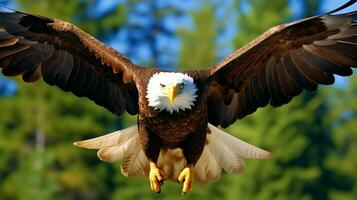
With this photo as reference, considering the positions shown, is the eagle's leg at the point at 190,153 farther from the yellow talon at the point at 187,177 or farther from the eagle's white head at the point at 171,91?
the eagle's white head at the point at 171,91

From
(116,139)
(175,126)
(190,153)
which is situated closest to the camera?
(175,126)

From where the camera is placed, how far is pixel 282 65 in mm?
9109

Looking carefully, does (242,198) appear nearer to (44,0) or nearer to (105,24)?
(44,0)

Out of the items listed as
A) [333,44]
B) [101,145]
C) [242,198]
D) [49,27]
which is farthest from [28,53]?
[242,198]

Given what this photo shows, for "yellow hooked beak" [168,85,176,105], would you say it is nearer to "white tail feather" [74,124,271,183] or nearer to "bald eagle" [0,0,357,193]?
"bald eagle" [0,0,357,193]

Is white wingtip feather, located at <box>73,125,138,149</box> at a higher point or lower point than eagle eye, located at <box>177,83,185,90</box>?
lower

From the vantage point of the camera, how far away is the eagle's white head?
27.5 ft

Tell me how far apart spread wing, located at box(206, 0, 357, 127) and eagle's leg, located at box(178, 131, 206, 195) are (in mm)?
478

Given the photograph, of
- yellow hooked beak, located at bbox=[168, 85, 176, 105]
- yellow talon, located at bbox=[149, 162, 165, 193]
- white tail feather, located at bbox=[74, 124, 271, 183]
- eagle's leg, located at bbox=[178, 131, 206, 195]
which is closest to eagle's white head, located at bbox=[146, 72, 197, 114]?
yellow hooked beak, located at bbox=[168, 85, 176, 105]

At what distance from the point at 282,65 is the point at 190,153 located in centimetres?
103

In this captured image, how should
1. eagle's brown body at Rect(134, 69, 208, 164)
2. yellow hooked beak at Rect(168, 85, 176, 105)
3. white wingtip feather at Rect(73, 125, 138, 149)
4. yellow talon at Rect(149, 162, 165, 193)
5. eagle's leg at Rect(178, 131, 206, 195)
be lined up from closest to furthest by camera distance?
yellow hooked beak at Rect(168, 85, 176, 105) → eagle's brown body at Rect(134, 69, 208, 164) → eagle's leg at Rect(178, 131, 206, 195) → yellow talon at Rect(149, 162, 165, 193) → white wingtip feather at Rect(73, 125, 138, 149)

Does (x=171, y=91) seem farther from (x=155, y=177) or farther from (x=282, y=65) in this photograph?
(x=282, y=65)

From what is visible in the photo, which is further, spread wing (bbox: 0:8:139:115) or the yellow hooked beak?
spread wing (bbox: 0:8:139:115)

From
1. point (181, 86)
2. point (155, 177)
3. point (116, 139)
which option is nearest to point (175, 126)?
point (181, 86)
